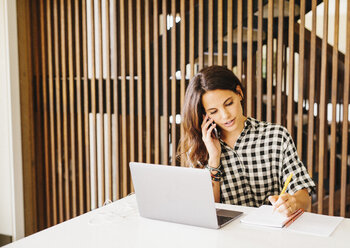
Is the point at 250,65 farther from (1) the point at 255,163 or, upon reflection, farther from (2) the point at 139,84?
(1) the point at 255,163

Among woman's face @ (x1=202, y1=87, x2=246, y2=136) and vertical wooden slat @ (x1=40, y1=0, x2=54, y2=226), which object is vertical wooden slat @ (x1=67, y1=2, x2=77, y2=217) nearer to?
vertical wooden slat @ (x1=40, y1=0, x2=54, y2=226)

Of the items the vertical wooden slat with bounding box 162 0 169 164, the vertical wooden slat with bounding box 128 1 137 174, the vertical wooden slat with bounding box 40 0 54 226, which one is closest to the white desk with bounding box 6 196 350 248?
the vertical wooden slat with bounding box 162 0 169 164

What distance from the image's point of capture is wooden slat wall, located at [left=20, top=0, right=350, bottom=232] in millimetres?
2785

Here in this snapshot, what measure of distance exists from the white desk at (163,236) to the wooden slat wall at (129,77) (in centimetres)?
143

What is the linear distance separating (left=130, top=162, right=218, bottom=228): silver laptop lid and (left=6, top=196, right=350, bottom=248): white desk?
36mm

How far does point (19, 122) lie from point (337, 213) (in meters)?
3.49

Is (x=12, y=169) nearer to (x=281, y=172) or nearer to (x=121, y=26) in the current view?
(x=121, y=26)

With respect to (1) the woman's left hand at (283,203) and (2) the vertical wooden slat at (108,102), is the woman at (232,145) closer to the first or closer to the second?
(1) the woman's left hand at (283,203)

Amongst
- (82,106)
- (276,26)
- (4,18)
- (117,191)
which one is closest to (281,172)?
(276,26)

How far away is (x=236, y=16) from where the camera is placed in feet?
9.39

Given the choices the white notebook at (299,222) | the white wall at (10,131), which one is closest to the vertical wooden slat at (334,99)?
the white notebook at (299,222)

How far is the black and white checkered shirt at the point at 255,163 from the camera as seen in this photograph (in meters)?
1.92

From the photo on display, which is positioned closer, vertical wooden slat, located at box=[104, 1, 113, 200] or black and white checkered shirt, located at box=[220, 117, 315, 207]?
black and white checkered shirt, located at box=[220, 117, 315, 207]

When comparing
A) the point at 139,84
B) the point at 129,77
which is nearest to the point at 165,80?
the point at 139,84
